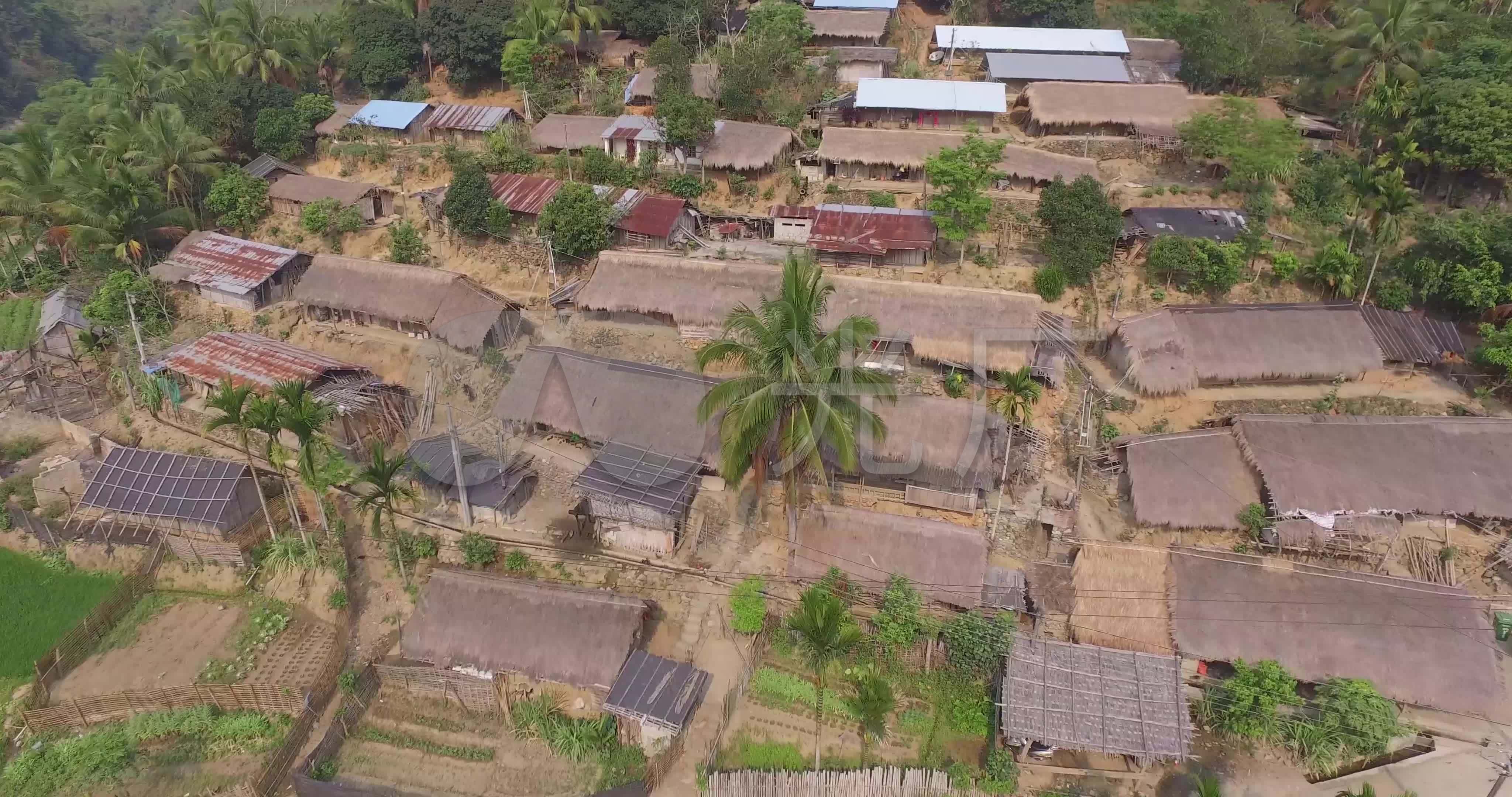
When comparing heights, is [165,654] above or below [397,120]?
below

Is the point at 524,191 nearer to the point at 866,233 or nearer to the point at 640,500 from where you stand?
the point at 866,233

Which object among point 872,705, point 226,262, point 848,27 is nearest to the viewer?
point 872,705

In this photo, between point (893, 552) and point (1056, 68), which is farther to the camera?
point (1056, 68)

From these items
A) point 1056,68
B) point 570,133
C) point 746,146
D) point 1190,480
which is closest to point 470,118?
point 570,133

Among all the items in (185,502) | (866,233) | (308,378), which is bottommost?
(185,502)

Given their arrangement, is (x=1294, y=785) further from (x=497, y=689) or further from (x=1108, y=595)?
(x=497, y=689)

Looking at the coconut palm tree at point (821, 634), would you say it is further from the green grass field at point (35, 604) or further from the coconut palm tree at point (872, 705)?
the green grass field at point (35, 604)
